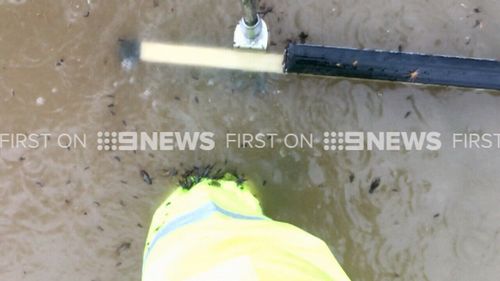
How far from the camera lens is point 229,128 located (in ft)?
6.22

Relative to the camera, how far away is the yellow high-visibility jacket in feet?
3.34

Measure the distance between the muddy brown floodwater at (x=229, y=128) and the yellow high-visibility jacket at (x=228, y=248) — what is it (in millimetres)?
391

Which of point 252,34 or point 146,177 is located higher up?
point 252,34

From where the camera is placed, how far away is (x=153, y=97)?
189 cm

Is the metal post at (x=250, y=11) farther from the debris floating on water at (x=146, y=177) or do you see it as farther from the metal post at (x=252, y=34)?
the debris floating on water at (x=146, y=177)

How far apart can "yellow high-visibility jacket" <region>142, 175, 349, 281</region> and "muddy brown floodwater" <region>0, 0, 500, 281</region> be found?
1.28 feet

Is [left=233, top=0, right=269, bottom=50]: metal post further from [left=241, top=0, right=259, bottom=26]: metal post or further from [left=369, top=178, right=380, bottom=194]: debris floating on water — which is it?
[left=369, top=178, right=380, bottom=194]: debris floating on water

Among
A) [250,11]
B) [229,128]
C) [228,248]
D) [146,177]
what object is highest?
[250,11]

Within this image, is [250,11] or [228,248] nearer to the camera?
[228,248]

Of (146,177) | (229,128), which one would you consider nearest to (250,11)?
(229,128)

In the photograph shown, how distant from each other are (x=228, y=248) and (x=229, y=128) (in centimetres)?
82

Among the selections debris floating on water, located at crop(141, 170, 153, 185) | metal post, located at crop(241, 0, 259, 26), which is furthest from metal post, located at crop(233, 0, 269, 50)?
debris floating on water, located at crop(141, 170, 153, 185)

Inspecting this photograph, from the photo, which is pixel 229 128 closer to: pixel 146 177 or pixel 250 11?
pixel 146 177

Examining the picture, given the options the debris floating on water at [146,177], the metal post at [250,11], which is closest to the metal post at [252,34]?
the metal post at [250,11]
